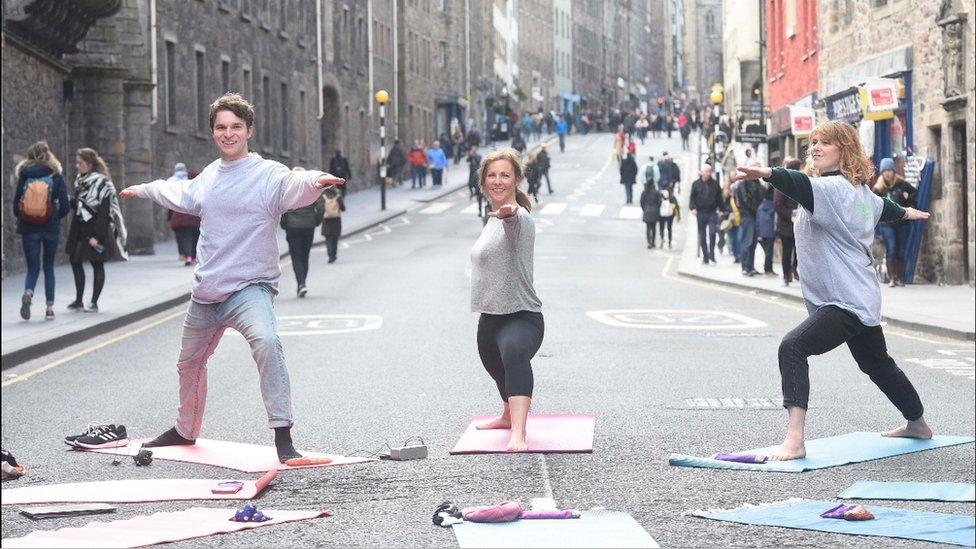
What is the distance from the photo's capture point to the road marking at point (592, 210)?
50938 millimetres

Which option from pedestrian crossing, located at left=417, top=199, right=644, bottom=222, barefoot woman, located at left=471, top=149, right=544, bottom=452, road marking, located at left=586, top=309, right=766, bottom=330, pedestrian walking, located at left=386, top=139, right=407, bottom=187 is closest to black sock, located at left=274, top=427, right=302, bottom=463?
barefoot woman, located at left=471, top=149, right=544, bottom=452

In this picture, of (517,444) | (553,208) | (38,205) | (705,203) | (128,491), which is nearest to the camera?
(128,491)

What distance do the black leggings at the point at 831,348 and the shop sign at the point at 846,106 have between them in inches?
803

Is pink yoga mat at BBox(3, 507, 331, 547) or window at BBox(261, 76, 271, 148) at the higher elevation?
window at BBox(261, 76, 271, 148)

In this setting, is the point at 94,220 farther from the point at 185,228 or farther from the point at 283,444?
the point at 185,228

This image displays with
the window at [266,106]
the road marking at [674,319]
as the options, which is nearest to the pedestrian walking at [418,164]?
the window at [266,106]

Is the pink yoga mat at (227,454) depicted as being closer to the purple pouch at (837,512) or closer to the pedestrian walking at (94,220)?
the purple pouch at (837,512)

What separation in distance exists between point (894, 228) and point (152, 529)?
740 inches

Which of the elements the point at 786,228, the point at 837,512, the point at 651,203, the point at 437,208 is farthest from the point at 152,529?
the point at 437,208

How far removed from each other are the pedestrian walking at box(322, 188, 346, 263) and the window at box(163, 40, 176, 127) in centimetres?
903

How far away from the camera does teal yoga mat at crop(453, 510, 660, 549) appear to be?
20.2ft

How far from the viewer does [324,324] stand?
1861cm

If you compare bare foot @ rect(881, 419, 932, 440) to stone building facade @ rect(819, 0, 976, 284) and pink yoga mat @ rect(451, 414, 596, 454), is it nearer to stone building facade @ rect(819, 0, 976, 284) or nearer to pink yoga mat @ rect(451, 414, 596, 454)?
pink yoga mat @ rect(451, 414, 596, 454)

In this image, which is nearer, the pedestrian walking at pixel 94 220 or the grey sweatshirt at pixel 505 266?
the grey sweatshirt at pixel 505 266
